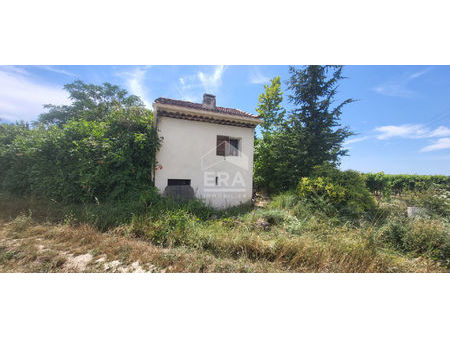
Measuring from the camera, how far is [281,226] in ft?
13.9

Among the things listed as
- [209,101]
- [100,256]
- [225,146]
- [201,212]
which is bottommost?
[100,256]

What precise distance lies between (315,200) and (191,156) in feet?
16.4

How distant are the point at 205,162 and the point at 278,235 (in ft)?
12.7

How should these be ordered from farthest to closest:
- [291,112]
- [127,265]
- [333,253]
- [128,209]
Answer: [291,112], [128,209], [333,253], [127,265]

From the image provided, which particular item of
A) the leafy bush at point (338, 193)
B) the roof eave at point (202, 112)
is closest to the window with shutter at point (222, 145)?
the roof eave at point (202, 112)

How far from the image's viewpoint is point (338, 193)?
5102mm

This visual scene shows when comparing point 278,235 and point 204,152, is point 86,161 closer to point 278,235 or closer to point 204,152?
point 204,152

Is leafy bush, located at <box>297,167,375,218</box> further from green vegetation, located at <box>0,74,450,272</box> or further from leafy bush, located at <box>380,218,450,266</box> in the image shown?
leafy bush, located at <box>380,218,450,266</box>

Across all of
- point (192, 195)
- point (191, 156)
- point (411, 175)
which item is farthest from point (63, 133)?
point (411, 175)

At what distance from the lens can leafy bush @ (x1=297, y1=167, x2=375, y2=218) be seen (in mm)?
4969

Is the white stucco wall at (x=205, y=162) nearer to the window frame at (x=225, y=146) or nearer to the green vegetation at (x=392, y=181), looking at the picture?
the window frame at (x=225, y=146)

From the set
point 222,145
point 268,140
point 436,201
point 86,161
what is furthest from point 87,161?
point 436,201

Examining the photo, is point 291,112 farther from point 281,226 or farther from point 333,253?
point 333,253

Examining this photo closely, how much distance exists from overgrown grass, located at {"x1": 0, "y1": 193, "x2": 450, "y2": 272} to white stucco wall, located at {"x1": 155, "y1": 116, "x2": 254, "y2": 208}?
1.32 m
